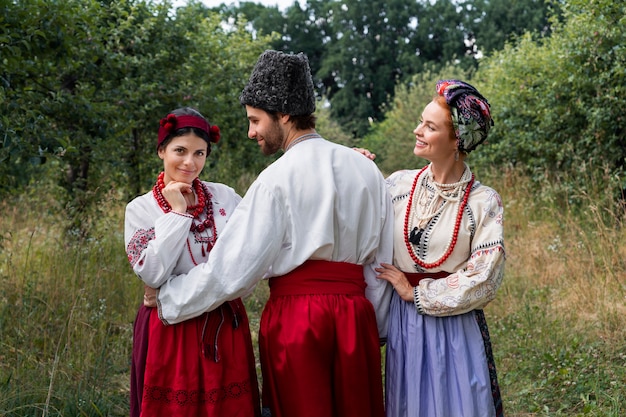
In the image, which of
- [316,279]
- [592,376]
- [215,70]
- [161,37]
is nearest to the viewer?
[316,279]

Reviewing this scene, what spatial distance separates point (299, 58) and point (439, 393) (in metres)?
1.38

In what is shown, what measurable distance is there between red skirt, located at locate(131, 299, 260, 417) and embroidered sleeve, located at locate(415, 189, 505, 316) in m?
0.76

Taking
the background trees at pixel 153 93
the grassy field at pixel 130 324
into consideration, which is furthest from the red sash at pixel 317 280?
the background trees at pixel 153 93

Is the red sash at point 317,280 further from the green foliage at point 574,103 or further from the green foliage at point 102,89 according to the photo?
the green foliage at point 574,103

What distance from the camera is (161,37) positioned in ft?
25.9

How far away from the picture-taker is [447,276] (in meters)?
2.84

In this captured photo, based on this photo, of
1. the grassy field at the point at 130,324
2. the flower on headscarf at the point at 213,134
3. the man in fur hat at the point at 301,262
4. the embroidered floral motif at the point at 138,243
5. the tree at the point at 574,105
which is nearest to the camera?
the man in fur hat at the point at 301,262

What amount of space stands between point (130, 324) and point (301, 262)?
9.43 feet

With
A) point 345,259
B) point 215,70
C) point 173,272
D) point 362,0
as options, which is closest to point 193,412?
point 173,272

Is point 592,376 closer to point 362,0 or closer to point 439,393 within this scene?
point 439,393

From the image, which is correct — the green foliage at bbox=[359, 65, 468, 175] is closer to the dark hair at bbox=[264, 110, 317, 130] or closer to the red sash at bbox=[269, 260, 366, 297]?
the dark hair at bbox=[264, 110, 317, 130]

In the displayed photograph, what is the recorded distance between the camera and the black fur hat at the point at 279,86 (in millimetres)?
2785

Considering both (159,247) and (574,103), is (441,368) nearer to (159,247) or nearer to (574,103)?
(159,247)

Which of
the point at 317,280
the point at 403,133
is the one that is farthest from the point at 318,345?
the point at 403,133
